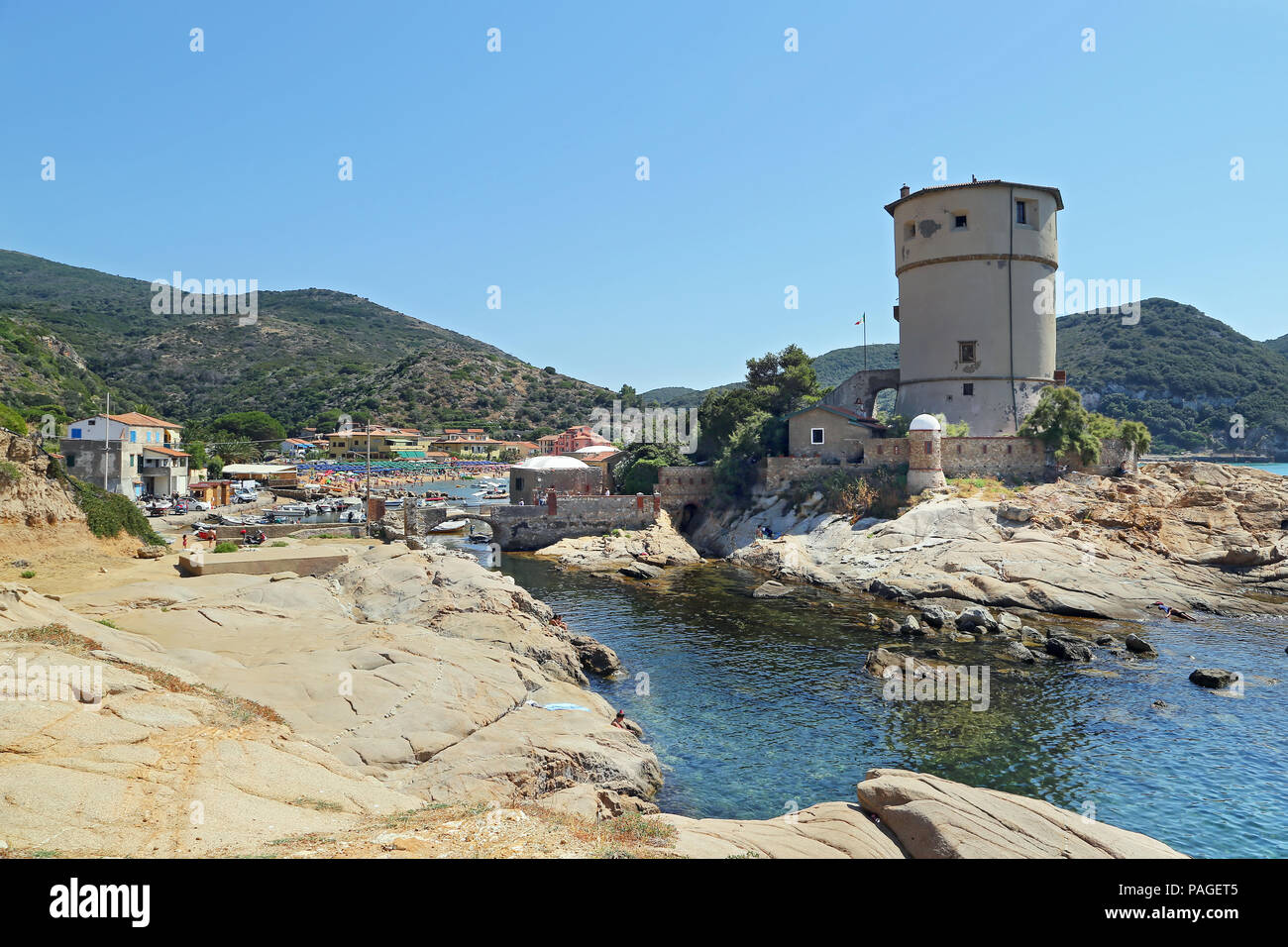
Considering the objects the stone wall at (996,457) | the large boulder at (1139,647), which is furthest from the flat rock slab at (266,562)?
the stone wall at (996,457)

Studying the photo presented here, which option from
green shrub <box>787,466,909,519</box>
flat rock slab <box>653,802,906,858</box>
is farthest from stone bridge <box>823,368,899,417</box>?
flat rock slab <box>653,802,906,858</box>

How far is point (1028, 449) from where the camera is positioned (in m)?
47.4

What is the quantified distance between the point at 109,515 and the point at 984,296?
168ft

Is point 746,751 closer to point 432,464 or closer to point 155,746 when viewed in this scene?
point 155,746

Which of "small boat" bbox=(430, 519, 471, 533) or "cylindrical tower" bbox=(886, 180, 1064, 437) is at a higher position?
"cylindrical tower" bbox=(886, 180, 1064, 437)

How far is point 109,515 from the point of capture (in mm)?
27625

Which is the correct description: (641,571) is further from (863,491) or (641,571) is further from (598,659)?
(598,659)

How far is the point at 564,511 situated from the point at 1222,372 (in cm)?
12327

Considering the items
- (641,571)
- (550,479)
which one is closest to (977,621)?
(641,571)

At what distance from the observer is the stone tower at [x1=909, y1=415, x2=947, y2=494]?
149ft

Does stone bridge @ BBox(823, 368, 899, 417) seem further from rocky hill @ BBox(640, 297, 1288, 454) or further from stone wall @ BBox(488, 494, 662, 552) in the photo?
rocky hill @ BBox(640, 297, 1288, 454)

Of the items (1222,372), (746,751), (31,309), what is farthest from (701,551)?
(31,309)

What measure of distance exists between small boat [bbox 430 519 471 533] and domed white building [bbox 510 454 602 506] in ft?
15.9

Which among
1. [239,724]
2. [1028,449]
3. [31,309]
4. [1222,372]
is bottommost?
[239,724]
